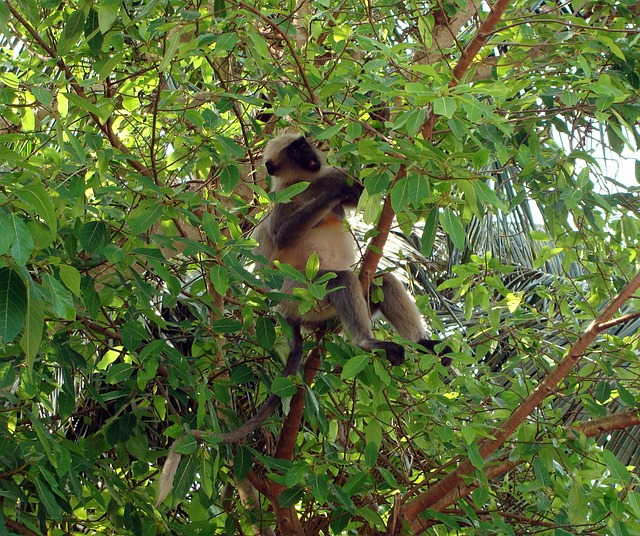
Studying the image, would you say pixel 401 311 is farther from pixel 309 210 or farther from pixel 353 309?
pixel 309 210

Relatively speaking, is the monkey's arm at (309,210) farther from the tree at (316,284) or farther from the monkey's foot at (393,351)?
the monkey's foot at (393,351)

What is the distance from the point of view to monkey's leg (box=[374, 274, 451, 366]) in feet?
13.6

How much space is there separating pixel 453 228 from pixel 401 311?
168cm

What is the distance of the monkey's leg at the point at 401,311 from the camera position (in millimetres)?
4156

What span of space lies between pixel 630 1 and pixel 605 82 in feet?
2.05

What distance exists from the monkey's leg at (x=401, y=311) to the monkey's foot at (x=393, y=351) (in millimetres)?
482

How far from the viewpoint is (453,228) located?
2.51 m

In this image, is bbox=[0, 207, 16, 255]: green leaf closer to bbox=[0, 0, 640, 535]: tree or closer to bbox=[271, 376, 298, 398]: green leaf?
bbox=[0, 0, 640, 535]: tree

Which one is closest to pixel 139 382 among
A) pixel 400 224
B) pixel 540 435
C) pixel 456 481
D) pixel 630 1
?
pixel 400 224

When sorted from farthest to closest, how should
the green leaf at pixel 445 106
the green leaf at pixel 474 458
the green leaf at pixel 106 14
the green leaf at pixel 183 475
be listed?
the green leaf at pixel 183 475 < the green leaf at pixel 474 458 < the green leaf at pixel 106 14 < the green leaf at pixel 445 106

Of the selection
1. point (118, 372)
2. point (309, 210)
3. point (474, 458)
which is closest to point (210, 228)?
point (118, 372)

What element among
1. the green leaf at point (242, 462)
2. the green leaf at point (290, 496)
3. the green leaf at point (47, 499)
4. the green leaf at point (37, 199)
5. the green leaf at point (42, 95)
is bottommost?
the green leaf at point (290, 496)

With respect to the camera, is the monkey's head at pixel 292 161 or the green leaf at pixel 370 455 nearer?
the green leaf at pixel 370 455

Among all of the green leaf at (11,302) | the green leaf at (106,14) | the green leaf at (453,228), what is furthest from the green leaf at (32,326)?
the green leaf at (453,228)
